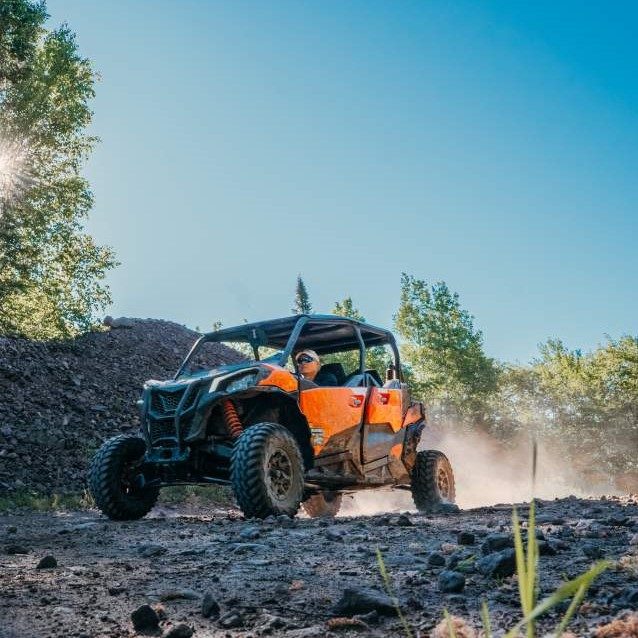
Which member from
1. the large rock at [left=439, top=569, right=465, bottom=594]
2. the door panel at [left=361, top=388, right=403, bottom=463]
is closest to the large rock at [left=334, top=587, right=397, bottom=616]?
the large rock at [left=439, top=569, right=465, bottom=594]

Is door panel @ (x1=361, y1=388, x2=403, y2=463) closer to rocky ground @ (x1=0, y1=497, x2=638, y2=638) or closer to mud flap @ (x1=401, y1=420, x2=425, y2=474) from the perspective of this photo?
mud flap @ (x1=401, y1=420, x2=425, y2=474)

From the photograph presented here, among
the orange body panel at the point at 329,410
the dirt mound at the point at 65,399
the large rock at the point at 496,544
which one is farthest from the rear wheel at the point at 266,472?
the dirt mound at the point at 65,399

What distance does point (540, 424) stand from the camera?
49219 mm

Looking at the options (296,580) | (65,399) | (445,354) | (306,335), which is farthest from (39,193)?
(445,354)

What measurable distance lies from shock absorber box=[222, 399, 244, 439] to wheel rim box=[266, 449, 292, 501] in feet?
1.82

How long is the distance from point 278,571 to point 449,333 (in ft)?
150

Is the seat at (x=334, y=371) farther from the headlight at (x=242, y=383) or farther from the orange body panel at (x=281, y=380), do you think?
the headlight at (x=242, y=383)

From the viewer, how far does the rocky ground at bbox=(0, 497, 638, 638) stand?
2.58 meters

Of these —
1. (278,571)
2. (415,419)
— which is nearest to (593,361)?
(415,419)

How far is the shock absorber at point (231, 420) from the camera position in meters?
7.36

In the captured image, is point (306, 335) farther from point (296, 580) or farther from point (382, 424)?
Answer: point (296, 580)

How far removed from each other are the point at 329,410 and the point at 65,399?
12680 mm

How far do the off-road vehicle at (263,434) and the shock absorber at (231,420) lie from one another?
0.04ft

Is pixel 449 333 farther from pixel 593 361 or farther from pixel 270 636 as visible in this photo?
pixel 270 636
